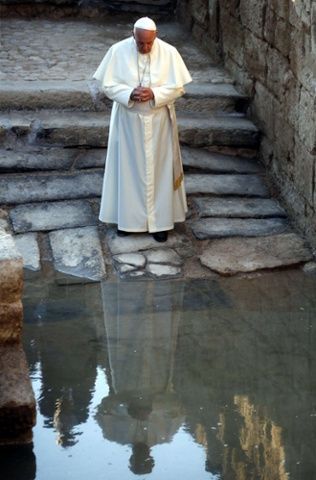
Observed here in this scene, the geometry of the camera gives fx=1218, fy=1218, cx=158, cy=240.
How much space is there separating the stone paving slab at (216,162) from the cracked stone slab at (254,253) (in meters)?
1.20

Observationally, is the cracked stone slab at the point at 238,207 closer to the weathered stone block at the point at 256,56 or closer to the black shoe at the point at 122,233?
the black shoe at the point at 122,233

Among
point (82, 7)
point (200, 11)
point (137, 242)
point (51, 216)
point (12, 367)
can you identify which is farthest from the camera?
point (82, 7)

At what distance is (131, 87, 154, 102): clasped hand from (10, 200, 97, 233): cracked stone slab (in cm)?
114

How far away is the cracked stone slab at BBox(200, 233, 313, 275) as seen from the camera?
29.7ft

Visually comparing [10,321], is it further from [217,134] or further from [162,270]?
[217,134]

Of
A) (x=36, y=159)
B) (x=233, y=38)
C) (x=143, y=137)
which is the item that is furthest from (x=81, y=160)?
(x=233, y=38)

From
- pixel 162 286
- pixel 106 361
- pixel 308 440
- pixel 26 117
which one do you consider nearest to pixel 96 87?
pixel 26 117

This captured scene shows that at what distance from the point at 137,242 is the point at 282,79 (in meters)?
1.90

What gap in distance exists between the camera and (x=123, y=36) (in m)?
13.3

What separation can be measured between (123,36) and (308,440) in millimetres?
7458

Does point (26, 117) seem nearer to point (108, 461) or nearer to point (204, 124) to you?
point (204, 124)

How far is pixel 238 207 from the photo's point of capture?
32.9ft

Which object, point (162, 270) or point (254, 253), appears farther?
point (254, 253)

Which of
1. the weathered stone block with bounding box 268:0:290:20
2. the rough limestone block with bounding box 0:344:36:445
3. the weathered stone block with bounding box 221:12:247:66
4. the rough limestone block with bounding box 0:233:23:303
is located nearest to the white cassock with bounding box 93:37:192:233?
the weathered stone block with bounding box 268:0:290:20
